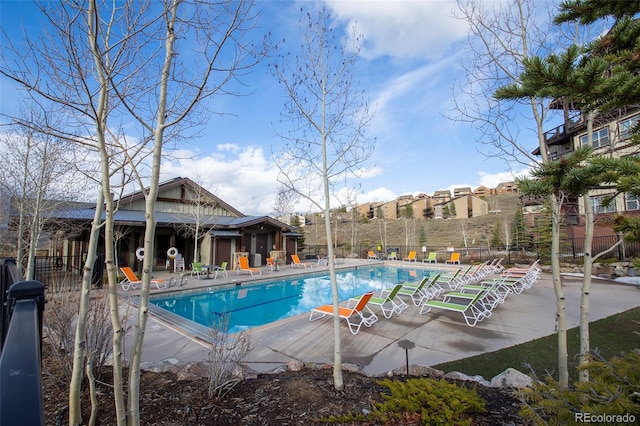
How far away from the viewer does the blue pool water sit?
33.0 ft

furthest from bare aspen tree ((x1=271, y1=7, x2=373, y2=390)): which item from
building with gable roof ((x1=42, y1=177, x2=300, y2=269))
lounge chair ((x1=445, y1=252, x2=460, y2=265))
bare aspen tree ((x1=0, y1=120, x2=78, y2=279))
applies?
lounge chair ((x1=445, y1=252, x2=460, y2=265))

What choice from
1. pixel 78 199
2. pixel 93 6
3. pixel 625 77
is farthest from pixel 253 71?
pixel 78 199

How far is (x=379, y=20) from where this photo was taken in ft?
17.6

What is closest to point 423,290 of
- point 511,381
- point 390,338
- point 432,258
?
point 390,338

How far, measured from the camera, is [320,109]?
4.33m

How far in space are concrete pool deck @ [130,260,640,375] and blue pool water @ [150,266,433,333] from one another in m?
1.86

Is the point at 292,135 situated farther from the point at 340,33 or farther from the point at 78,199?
the point at 78,199

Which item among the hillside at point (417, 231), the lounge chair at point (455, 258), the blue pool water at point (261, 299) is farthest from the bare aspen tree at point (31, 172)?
the hillside at point (417, 231)

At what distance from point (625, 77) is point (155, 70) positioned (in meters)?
4.06

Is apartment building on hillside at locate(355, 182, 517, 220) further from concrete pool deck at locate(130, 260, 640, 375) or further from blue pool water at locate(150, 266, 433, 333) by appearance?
concrete pool deck at locate(130, 260, 640, 375)

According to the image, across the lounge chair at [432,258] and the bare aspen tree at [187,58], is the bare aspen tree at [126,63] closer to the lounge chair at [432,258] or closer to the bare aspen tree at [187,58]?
the bare aspen tree at [187,58]

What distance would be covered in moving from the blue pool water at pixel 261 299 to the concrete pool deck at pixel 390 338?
186cm

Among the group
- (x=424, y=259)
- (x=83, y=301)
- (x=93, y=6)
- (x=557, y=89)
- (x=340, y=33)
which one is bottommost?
(x=424, y=259)

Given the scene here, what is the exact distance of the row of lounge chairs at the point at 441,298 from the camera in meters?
7.48
